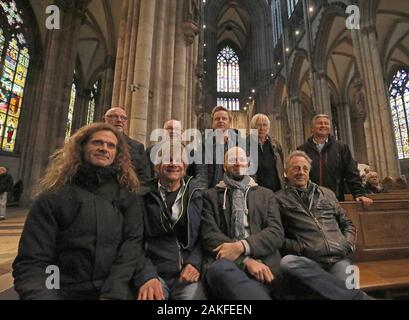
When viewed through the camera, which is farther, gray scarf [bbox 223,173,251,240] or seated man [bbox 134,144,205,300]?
gray scarf [bbox 223,173,251,240]

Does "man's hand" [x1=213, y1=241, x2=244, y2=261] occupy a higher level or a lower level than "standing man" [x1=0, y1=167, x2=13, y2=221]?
lower

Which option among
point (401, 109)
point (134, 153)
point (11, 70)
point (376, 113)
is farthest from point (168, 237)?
point (401, 109)

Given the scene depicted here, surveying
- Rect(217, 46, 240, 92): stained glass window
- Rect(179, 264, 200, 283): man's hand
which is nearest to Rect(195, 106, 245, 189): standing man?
Rect(179, 264, 200, 283): man's hand

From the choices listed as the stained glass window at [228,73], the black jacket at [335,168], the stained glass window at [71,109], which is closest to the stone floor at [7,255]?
the black jacket at [335,168]

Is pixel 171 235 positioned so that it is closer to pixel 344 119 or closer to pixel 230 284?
pixel 230 284

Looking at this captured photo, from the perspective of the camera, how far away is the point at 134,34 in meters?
5.46

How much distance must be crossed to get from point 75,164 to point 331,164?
262cm

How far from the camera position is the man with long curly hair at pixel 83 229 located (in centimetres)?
128

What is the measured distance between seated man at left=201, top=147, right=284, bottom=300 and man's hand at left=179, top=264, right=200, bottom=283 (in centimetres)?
9

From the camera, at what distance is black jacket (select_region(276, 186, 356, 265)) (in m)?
1.79

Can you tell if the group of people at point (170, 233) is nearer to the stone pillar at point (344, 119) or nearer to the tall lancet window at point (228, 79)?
the stone pillar at point (344, 119)

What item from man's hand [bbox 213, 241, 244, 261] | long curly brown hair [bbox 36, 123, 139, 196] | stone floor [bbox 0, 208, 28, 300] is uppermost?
long curly brown hair [bbox 36, 123, 139, 196]

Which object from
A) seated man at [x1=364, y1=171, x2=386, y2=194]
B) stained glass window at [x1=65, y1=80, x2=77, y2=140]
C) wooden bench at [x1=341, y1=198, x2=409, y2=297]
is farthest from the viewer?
stained glass window at [x1=65, y1=80, x2=77, y2=140]

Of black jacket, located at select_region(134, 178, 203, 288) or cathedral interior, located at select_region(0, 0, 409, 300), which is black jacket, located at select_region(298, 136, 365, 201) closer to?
black jacket, located at select_region(134, 178, 203, 288)
